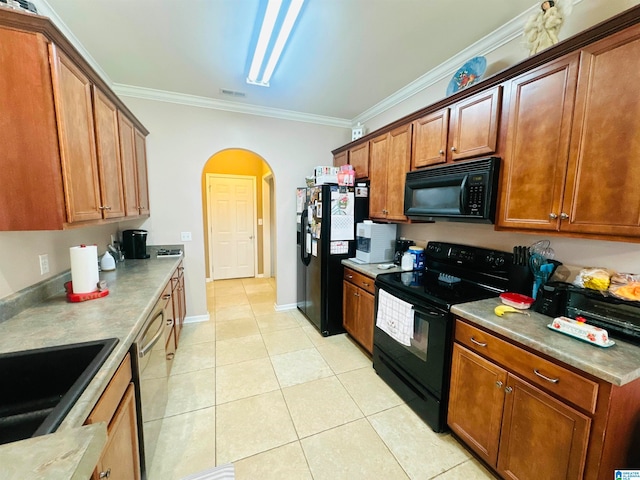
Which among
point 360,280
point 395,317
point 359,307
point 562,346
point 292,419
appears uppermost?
point 562,346

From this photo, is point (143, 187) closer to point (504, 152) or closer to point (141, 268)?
point (141, 268)

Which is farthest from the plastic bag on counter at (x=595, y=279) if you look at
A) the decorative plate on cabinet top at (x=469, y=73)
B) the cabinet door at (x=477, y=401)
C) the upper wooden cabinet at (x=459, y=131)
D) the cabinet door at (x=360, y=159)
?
the cabinet door at (x=360, y=159)

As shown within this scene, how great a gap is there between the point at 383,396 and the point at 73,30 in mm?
3712

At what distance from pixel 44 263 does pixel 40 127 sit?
95 cm

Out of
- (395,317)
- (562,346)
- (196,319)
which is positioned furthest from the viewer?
(196,319)

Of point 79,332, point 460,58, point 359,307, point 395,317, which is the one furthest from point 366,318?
point 460,58

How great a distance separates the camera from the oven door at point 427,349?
171 cm

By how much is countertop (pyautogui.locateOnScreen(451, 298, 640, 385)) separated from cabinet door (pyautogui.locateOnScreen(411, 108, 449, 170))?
1.22 metres

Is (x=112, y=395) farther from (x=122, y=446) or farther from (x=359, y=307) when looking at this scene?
(x=359, y=307)

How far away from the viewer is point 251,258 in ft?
18.5

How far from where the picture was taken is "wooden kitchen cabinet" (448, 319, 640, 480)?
1.07 meters

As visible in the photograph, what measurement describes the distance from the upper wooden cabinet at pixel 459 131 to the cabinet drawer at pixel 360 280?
3.70 feet

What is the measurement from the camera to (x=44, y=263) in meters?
1.74

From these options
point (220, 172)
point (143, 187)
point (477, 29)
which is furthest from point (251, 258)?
point (477, 29)
